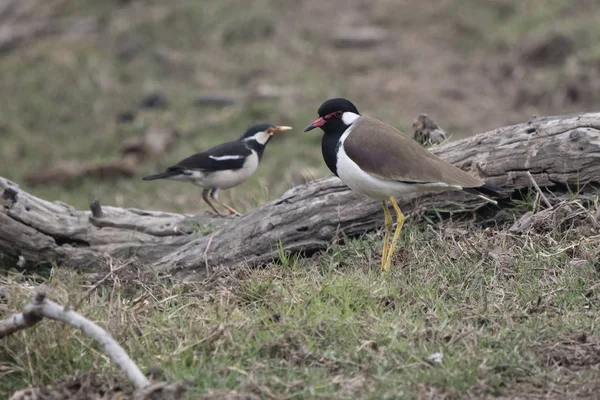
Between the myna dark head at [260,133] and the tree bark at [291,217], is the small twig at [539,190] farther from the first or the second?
the myna dark head at [260,133]

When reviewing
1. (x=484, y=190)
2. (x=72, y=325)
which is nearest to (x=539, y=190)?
(x=484, y=190)

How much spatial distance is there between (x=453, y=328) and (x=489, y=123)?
7.01 meters

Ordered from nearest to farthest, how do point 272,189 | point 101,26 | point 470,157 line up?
1. point 470,157
2. point 272,189
3. point 101,26

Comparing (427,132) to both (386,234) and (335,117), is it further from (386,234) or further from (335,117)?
(386,234)

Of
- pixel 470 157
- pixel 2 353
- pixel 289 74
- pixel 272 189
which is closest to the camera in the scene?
pixel 2 353

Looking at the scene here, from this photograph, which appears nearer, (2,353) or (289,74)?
(2,353)

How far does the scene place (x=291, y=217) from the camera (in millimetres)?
6164

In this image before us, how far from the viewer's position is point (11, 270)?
656 centimetres

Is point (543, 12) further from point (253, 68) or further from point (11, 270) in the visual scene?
point (11, 270)

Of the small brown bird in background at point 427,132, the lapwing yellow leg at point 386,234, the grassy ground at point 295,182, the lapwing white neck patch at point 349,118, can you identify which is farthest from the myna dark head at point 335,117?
the small brown bird in background at point 427,132

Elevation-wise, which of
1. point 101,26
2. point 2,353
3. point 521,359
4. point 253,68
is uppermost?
point 101,26

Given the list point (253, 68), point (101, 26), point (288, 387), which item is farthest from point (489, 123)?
point (288, 387)

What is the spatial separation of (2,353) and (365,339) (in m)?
1.86

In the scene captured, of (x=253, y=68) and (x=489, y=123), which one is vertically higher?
(x=253, y=68)
